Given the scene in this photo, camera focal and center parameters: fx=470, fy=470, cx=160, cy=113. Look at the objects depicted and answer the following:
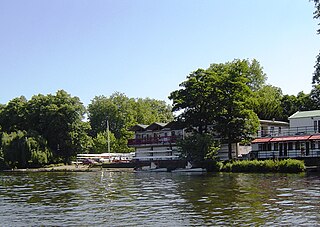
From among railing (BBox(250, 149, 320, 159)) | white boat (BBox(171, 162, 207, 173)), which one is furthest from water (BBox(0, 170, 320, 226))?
railing (BBox(250, 149, 320, 159))

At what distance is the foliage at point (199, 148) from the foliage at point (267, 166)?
11.9ft

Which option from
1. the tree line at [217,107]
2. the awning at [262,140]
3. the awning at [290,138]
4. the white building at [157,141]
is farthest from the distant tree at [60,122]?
the awning at [290,138]

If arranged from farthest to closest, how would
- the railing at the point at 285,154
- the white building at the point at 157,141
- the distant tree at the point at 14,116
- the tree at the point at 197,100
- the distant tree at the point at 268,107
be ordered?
the distant tree at the point at 14,116
the distant tree at the point at 268,107
the white building at the point at 157,141
the tree at the point at 197,100
the railing at the point at 285,154

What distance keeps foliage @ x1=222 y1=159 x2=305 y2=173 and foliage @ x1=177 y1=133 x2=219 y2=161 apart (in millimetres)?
3641

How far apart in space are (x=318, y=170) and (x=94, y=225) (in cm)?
3831

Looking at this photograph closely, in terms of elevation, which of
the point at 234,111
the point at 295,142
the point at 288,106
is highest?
the point at 288,106

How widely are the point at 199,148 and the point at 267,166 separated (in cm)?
1028

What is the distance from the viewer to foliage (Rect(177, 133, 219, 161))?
200ft

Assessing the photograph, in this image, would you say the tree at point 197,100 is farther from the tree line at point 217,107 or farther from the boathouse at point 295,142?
the boathouse at point 295,142

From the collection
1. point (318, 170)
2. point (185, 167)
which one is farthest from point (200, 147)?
point (318, 170)

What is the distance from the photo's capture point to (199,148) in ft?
200

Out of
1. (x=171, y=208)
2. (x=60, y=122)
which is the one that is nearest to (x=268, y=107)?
(x=60, y=122)

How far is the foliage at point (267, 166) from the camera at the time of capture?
Answer: 170 ft

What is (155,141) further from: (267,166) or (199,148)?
(267,166)
